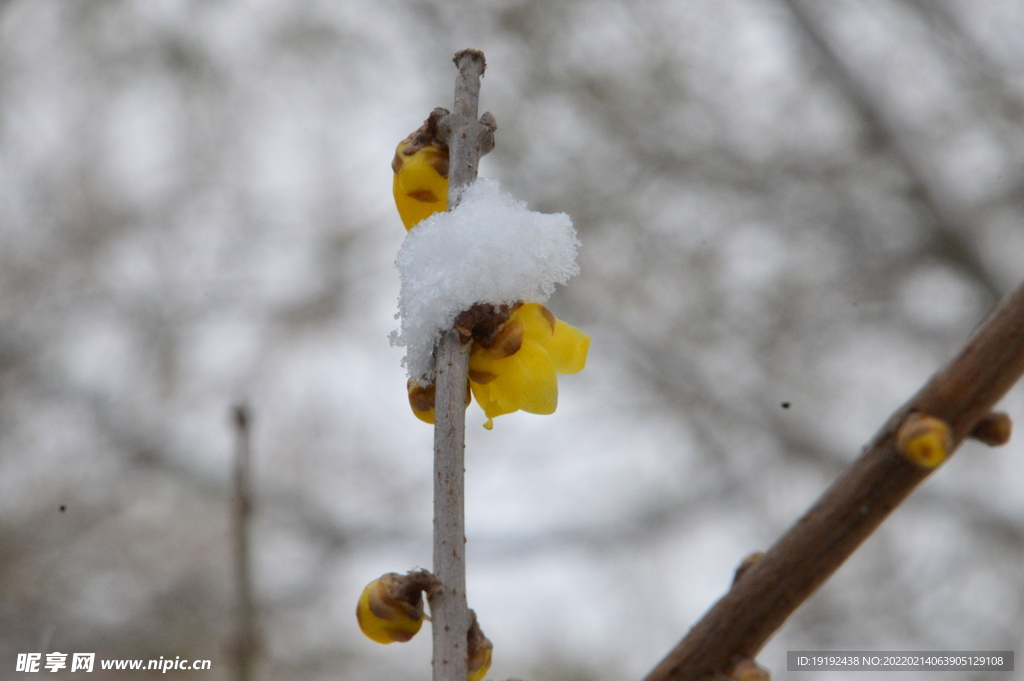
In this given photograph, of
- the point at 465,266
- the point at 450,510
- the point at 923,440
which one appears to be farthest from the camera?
the point at 465,266

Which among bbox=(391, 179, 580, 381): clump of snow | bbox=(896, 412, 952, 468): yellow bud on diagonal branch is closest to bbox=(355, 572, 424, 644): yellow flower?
bbox=(391, 179, 580, 381): clump of snow

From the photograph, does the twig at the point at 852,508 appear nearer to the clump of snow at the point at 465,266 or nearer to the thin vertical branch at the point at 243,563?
the clump of snow at the point at 465,266

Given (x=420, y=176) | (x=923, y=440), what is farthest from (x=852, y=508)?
(x=420, y=176)

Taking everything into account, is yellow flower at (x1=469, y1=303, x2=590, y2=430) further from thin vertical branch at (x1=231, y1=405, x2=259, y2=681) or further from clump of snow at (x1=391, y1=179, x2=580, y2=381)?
thin vertical branch at (x1=231, y1=405, x2=259, y2=681)

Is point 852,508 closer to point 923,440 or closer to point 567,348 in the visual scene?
point 923,440

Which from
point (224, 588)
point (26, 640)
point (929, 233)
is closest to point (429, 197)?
point (26, 640)

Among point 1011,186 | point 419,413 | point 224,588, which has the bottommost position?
point 419,413

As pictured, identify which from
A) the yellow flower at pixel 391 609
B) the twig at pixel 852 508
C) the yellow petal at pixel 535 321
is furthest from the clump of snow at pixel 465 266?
the twig at pixel 852 508

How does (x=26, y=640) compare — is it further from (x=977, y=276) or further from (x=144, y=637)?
(x=977, y=276)
